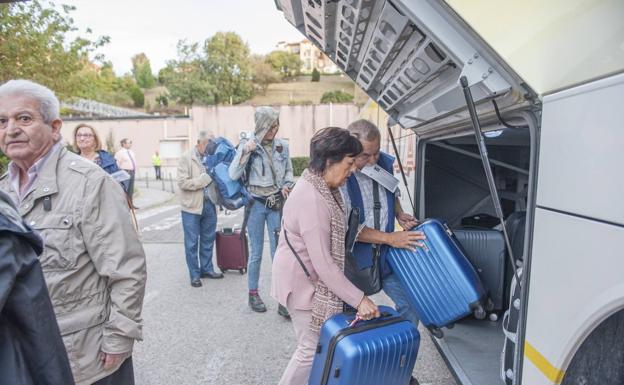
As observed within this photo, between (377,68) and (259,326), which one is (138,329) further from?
(259,326)

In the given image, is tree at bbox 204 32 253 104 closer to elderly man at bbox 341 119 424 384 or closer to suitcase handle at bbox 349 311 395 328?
elderly man at bbox 341 119 424 384

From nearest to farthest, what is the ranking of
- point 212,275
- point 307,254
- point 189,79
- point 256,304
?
point 307,254 < point 256,304 < point 212,275 < point 189,79

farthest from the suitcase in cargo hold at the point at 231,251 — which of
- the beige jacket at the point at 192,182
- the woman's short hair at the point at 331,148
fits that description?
the woman's short hair at the point at 331,148

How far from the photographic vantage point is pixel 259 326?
4070 mm

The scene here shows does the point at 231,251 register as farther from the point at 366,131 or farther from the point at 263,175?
the point at 366,131

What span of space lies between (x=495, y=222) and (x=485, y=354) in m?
1.28

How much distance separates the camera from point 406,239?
2662mm

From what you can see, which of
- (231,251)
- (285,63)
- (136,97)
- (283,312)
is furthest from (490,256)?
(285,63)

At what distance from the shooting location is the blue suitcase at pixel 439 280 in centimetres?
248

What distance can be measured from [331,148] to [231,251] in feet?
12.8

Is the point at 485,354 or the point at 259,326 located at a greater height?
the point at 485,354

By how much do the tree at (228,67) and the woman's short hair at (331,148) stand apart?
49438 mm

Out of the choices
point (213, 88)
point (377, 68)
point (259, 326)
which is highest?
point (213, 88)

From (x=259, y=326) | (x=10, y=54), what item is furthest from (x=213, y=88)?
(x=259, y=326)
